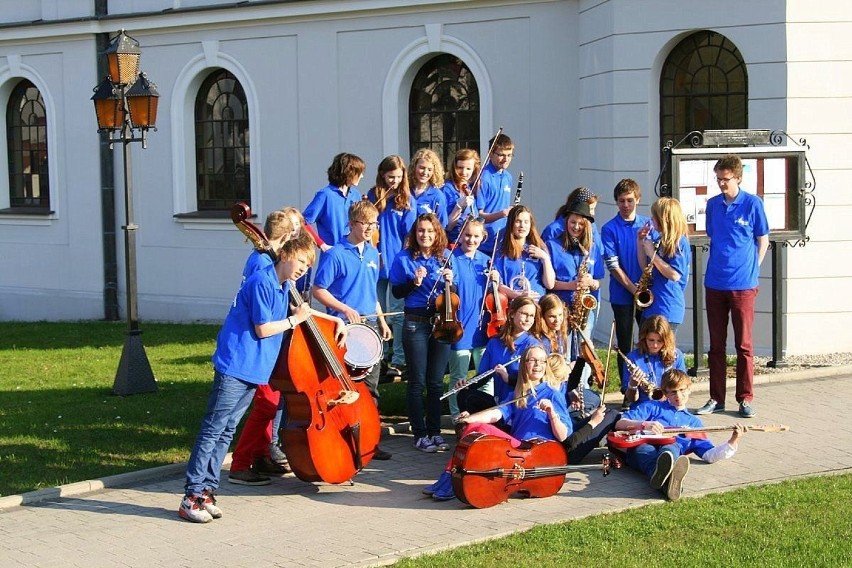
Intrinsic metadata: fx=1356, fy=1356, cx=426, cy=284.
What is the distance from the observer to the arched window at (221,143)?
62.8 ft

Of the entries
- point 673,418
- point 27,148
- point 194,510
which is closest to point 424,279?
point 673,418

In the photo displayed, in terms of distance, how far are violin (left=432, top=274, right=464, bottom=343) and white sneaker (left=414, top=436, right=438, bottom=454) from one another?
30.3 inches

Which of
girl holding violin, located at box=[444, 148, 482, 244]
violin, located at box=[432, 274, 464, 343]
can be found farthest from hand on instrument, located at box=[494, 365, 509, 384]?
girl holding violin, located at box=[444, 148, 482, 244]

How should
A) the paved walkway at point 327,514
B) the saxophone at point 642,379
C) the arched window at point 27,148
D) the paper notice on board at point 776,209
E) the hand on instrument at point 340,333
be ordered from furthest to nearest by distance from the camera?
the arched window at point 27,148 < the paper notice on board at point 776,209 < the saxophone at point 642,379 < the hand on instrument at point 340,333 < the paved walkway at point 327,514

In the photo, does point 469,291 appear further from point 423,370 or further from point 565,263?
point 565,263

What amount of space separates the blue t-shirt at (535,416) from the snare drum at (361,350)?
36.4 inches

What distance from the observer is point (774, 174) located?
41.1 ft

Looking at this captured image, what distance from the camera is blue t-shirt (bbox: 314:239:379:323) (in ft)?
31.6

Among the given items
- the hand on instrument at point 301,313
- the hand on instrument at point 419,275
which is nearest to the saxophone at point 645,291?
the hand on instrument at point 419,275

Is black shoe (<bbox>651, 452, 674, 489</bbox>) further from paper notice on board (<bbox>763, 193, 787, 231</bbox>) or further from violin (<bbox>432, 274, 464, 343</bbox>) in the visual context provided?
paper notice on board (<bbox>763, 193, 787, 231</bbox>)

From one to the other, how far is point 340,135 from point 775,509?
10975 mm

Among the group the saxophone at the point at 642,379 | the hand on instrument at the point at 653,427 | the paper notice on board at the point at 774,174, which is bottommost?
the hand on instrument at the point at 653,427

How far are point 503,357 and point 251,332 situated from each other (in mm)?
1923

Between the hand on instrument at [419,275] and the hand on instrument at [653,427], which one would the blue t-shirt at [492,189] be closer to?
the hand on instrument at [419,275]
